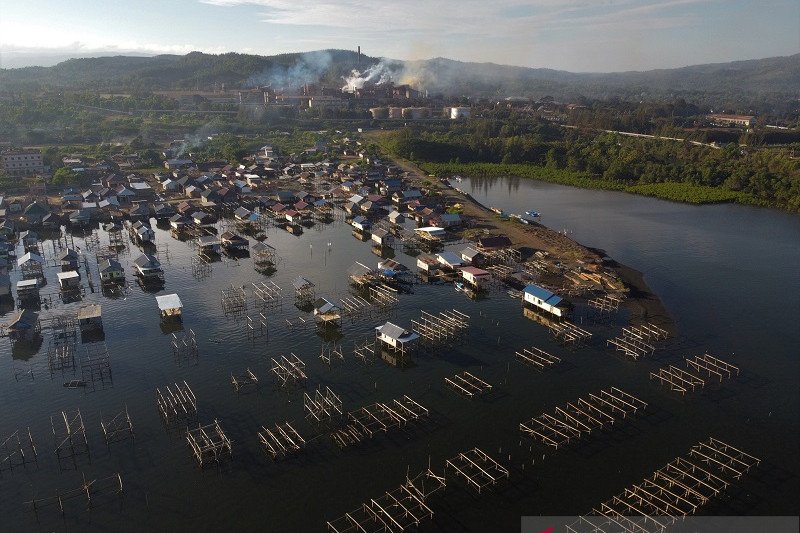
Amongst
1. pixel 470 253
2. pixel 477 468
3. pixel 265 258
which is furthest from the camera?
pixel 265 258

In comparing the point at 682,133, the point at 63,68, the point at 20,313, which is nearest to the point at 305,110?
the point at 682,133

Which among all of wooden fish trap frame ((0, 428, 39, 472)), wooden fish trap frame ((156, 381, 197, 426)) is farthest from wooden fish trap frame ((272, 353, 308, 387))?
wooden fish trap frame ((0, 428, 39, 472))

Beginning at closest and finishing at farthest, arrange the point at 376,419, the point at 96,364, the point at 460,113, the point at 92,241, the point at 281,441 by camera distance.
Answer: the point at 281,441
the point at 376,419
the point at 96,364
the point at 92,241
the point at 460,113

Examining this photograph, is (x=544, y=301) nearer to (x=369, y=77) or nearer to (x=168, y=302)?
(x=168, y=302)

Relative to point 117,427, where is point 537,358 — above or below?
above

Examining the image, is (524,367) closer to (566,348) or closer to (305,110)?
(566,348)

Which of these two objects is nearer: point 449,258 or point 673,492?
point 673,492

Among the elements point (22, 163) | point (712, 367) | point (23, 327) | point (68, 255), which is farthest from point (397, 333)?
point (22, 163)
